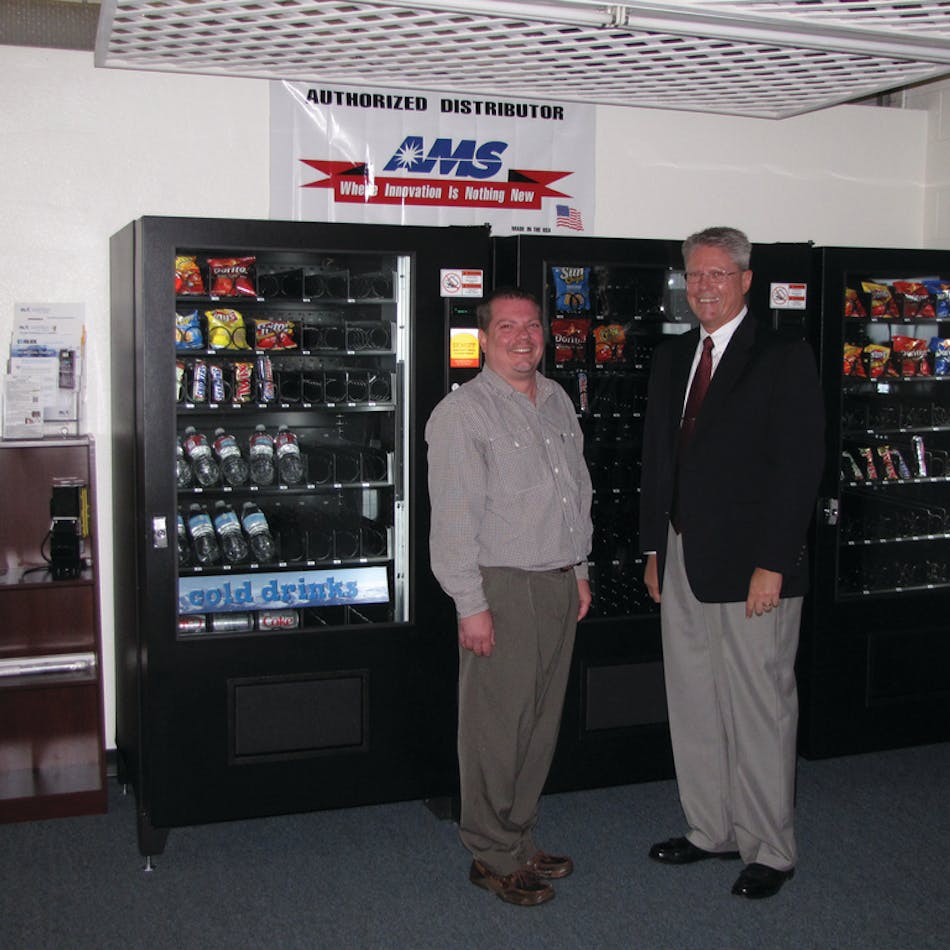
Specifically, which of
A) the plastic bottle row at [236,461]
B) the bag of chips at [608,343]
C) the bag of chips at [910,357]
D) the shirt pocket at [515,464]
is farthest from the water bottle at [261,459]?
the bag of chips at [910,357]

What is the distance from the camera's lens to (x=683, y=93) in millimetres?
4152

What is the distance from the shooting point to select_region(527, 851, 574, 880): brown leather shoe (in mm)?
3408

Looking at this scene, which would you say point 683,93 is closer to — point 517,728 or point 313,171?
point 313,171

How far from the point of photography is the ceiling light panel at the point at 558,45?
298cm

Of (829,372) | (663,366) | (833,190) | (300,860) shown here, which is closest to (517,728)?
(300,860)

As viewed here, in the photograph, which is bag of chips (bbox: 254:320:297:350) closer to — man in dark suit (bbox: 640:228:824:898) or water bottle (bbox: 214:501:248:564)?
water bottle (bbox: 214:501:248:564)

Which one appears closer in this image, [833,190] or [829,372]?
[829,372]

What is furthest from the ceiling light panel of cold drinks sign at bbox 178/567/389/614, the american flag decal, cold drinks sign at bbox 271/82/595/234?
cold drinks sign at bbox 178/567/389/614

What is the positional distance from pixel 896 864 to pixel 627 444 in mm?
1647

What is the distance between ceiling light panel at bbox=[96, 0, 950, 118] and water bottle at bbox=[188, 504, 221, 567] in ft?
4.98

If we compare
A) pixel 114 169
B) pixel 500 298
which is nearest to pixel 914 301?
pixel 500 298

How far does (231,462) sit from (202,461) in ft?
0.32

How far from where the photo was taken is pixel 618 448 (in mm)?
4117

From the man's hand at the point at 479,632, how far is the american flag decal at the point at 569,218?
2117 mm
